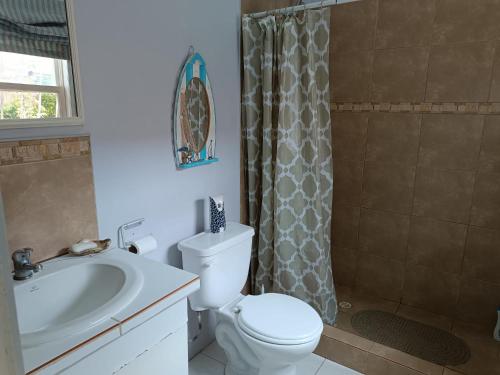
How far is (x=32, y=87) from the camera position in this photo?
125cm

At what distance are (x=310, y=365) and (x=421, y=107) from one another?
172 cm

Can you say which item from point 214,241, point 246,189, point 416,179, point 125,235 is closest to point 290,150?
point 246,189

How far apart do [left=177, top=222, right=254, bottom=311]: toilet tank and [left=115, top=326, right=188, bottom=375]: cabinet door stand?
53 cm

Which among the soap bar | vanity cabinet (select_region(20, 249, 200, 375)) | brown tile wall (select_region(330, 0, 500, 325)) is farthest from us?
brown tile wall (select_region(330, 0, 500, 325))

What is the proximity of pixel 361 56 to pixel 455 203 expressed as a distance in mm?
1149

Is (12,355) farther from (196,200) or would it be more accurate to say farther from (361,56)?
(361,56)

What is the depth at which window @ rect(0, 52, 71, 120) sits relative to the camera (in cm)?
118

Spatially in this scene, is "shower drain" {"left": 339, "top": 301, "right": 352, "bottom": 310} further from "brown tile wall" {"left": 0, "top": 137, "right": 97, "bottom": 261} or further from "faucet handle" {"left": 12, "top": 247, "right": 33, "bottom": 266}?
"faucet handle" {"left": 12, "top": 247, "right": 33, "bottom": 266}

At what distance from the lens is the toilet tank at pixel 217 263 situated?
1.82 m

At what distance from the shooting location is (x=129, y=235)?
1.66 metres

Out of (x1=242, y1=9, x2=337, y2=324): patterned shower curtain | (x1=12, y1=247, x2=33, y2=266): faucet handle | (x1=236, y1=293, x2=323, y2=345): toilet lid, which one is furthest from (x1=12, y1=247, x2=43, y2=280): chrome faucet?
(x1=242, y1=9, x2=337, y2=324): patterned shower curtain

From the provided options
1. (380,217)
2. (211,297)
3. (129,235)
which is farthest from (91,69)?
(380,217)

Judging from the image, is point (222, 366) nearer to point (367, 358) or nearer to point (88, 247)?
point (367, 358)

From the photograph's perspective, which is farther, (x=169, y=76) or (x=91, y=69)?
(x=169, y=76)
